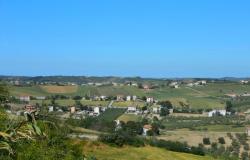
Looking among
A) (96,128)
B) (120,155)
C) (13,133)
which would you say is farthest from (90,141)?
(13,133)

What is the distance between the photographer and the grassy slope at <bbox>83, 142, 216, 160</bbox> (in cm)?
6362

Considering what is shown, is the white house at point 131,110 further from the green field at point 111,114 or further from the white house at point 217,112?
the white house at point 217,112

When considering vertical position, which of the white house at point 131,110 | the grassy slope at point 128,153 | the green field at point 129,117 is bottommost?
the green field at point 129,117

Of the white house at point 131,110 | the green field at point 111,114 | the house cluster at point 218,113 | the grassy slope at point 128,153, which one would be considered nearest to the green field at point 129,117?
the green field at point 111,114

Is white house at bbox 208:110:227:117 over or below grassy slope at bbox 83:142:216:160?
below

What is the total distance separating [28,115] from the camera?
7.25m

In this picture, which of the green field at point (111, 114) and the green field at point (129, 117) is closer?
the green field at point (129, 117)

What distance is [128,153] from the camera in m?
68.0

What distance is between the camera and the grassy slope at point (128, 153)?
209 ft

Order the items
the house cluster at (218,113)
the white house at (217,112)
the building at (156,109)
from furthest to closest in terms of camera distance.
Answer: the building at (156,109)
the house cluster at (218,113)
the white house at (217,112)

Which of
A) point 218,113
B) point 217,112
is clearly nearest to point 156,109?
point 217,112

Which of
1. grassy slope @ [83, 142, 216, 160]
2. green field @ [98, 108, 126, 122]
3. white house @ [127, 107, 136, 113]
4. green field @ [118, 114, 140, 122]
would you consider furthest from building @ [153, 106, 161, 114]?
grassy slope @ [83, 142, 216, 160]

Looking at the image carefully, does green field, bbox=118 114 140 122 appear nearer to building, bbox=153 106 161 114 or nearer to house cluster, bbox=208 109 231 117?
building, bbox=153 106 161 114

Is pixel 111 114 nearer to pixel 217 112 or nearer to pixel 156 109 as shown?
pixel 156 109
